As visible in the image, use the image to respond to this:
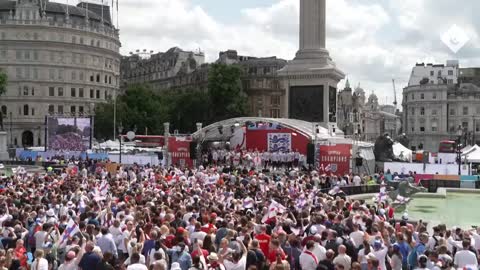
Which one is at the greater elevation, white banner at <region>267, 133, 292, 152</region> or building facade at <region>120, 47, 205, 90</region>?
building facade at <region>120, 47, 205, 90</region>

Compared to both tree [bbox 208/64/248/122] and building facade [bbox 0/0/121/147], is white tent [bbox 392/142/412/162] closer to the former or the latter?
tree [bbox 208/64/248/122]

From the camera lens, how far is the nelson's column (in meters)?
61.5

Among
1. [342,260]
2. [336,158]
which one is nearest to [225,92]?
[336,158]

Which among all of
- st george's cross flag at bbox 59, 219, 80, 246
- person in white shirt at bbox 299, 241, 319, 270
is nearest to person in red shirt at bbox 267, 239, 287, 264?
person in white shirt at bbox 299, 241, 319, 270

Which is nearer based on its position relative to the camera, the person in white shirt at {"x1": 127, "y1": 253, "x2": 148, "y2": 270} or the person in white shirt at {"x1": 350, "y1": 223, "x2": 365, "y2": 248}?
the person in white shirt at {"x1": 127, "y1": 253, "x2": 148, "y2": 270}

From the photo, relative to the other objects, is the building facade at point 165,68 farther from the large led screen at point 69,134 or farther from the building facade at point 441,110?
the large led screen at point 69,134

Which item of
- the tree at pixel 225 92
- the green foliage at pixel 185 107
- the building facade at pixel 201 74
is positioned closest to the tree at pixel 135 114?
the green foliage at pixel 185 107

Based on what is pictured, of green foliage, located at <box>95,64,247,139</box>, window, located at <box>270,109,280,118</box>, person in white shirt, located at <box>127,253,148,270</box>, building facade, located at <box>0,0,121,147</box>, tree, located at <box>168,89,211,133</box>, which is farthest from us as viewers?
window, located at <box>270,109,280,118</box>

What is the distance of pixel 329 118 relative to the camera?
62219 mm

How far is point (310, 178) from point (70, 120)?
1221 inches

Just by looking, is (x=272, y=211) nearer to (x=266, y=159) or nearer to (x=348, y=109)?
(x=266, y=159)

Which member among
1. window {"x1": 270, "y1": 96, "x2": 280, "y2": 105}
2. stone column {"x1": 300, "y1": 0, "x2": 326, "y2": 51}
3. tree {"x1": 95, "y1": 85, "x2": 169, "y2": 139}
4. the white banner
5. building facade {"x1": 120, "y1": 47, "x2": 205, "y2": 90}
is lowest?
the white banner

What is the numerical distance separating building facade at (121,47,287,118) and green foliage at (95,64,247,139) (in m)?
7.96

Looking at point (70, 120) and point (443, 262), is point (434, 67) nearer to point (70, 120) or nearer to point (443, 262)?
point (70, 120)
